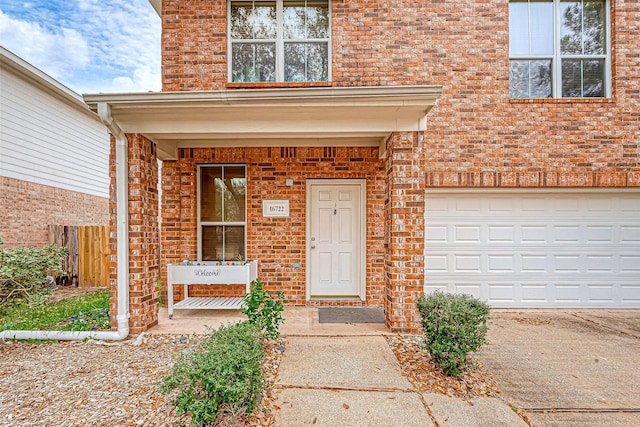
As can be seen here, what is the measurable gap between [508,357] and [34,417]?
4392mm

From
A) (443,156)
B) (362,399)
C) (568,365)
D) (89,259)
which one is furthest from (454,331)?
(89,259)

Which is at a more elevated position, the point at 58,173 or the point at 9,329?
the point at 58,173

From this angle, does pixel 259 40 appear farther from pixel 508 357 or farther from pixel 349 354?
pixel 508 357

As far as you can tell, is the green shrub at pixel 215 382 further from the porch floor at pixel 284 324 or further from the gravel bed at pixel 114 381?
the porch floor at pixel 284 324

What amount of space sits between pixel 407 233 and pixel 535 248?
2746 mm

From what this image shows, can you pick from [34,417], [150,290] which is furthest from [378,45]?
[34,417]

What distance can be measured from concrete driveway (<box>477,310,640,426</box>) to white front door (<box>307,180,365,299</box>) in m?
2.24

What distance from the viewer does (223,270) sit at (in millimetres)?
4816

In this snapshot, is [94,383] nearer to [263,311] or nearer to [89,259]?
[263,311]

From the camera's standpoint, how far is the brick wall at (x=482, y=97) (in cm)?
512

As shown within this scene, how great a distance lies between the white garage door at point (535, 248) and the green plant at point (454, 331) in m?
2.30

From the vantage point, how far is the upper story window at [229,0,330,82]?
5.39 m

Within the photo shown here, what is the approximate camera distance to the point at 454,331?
2961 mm

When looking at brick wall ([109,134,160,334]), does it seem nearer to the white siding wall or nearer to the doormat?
the doormat
